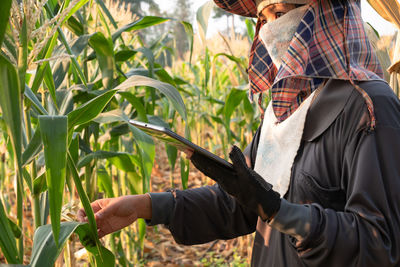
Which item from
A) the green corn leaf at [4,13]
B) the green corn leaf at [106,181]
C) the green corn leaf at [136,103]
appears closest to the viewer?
the green corn leaf at [4,13]

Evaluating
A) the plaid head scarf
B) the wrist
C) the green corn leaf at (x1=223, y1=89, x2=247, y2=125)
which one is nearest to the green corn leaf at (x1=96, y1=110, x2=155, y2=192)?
the wrist

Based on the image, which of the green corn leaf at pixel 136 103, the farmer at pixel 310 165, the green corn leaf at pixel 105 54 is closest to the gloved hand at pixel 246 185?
the farmer at pixel 310 165

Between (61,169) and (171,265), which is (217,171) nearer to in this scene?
(61,169)

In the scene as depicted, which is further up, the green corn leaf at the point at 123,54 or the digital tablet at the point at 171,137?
the green corn leaf at the point at 123,54

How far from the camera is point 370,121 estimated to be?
856mm

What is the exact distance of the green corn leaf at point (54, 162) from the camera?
2.32 feet

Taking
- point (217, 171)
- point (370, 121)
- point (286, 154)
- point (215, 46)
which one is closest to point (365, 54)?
point (370, 121)

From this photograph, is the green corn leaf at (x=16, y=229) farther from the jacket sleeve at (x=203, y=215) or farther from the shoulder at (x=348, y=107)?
the shoulder at (x=348, y=107)

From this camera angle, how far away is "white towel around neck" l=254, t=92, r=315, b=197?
3.34ft

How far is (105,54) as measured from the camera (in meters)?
1.41

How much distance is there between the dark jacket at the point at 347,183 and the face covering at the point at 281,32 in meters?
0.16

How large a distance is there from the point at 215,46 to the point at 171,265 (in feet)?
8.73

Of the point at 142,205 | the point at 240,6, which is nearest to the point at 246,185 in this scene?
the point at 142,205

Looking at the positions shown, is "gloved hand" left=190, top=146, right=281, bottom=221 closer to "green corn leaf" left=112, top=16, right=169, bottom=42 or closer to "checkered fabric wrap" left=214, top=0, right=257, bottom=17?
"checkered fabric wrap" left=214, top=0, right=257, bottom=17
